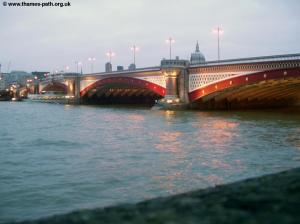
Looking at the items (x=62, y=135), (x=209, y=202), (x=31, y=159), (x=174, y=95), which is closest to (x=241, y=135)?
(x=62, y=135)

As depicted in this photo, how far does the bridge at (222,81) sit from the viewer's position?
39.9 meters

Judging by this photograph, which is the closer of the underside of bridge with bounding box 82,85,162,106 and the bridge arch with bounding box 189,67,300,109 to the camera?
the bridge arch with bounding box 189,67,300,109

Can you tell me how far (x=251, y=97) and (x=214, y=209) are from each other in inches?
1929

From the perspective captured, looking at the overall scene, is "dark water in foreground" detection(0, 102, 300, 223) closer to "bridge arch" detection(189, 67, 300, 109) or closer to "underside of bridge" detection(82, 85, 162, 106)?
"bridge arch" detection(189, 67, 300, 109)

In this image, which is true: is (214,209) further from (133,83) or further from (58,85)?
(58,85)

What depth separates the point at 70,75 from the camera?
290 ft

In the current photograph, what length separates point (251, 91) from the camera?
4831 cm

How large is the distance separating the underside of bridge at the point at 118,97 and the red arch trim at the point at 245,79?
97.6ft

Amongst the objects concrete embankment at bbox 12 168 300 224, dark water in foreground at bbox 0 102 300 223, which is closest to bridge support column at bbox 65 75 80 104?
dark water in foreground at bbox 0 102 300 223

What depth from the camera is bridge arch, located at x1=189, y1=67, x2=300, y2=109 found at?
39.5 m

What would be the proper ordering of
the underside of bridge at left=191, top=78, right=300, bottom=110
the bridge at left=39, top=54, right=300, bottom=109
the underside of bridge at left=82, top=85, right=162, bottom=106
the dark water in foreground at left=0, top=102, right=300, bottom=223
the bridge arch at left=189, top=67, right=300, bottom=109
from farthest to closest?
the underside of bridge at left=82, top=85, right=162, bottom=106 → the underside of bridge at left=191, top=78, right=300, bottom=110 → the bridge at left=39, top=54, right=300, bottom=109 → the bridge arch at left=189, top=67, right=300, bottom=109 → the dark water in foreground at left=0, top=102, right=300, bottom=223

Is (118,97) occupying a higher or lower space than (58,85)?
lower

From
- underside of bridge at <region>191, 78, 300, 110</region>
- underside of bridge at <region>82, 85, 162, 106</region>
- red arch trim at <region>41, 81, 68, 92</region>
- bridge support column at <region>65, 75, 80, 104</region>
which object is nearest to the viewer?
underside of bridge at <region>191, 78, 300, 110</region>

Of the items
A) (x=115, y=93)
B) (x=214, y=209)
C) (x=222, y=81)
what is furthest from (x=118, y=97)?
(x=214, y=209)
